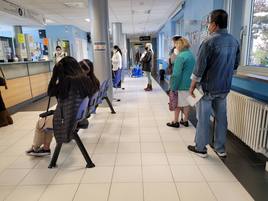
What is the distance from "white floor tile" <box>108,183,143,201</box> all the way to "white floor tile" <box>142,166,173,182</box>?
0.16m

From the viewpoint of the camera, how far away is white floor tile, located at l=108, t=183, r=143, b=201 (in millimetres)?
1947

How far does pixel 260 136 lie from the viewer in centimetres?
240

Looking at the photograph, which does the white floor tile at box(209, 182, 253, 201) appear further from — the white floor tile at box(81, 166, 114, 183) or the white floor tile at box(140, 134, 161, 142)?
the white floor tile at box(140, 134, 161, 142)

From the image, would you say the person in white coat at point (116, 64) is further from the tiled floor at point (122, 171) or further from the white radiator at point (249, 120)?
the white radiator at point (249, 120)

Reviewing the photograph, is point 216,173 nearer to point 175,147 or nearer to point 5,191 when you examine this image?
point 175,147

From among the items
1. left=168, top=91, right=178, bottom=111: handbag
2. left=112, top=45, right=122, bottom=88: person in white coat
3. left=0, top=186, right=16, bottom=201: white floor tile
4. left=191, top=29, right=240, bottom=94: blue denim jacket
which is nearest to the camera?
left=0, top=186, right=16, bottom=201: white floor tile

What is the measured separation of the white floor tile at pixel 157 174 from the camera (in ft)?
7.29

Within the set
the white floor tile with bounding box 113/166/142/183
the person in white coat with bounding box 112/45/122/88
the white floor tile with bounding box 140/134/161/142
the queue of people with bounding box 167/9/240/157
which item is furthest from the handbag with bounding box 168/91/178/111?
the person in white coat with bounding box 112/45/122/88

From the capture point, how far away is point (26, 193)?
207 centimetres

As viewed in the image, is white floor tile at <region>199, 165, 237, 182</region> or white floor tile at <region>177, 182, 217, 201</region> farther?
white floor tile at <region>199, 165, 237, 182</region>

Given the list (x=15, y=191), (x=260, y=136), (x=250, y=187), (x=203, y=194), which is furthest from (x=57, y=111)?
(x=260, y=136)

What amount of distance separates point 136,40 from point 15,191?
2124cm

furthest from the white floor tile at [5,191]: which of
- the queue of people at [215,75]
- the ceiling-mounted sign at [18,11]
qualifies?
the ceiling-mounted sign at [18,11]

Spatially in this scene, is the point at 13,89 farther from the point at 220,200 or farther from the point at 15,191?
the point at 220,200
